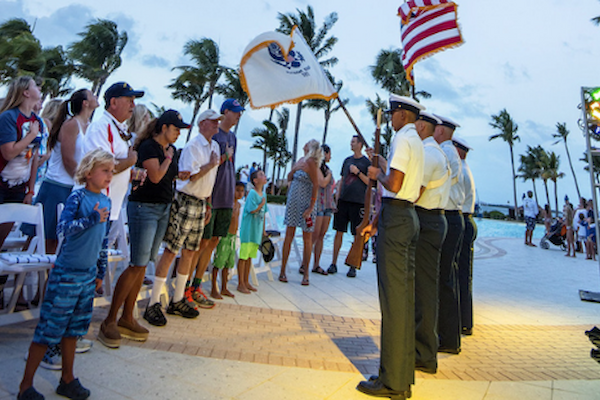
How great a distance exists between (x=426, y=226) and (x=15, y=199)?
369 cm

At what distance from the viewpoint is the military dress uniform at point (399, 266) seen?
2.76 m

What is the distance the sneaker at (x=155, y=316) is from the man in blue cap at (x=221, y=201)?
0.66 m

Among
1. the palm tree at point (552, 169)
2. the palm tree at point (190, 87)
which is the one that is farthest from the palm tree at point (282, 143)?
the palm tree at point (552, 169)

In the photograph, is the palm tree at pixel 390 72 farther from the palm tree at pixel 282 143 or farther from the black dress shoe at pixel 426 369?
the black dress shoe at pixel 426 369

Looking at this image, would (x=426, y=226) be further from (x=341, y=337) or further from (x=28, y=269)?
(x=28, y=269)

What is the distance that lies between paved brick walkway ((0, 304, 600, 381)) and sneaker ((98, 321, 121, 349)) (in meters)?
0.17

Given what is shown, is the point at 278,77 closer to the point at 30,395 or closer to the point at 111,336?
the point at 111,336

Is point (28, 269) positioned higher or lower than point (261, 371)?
higher

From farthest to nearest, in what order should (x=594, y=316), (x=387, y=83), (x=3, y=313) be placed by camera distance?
(x=387, y=83), (x=594, y=316), (x=3, y=313)

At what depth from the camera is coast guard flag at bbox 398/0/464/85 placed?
5910 mm

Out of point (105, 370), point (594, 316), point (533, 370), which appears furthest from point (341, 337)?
point (594, 316)

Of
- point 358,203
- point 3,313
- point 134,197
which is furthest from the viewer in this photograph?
point 358,203

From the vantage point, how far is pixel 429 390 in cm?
295

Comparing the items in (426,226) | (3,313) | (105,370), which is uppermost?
(426,226)
